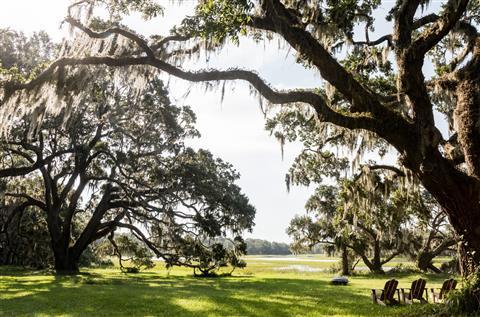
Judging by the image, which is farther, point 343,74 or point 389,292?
point 389,292

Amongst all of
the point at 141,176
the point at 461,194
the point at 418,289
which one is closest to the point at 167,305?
the point at 418,289

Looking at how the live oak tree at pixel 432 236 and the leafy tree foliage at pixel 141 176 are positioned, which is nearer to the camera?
the leafy tree foliage at pixel 141 176

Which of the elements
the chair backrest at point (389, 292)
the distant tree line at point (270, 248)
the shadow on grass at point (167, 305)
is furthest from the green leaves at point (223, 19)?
the distant tree line at point (270, 248)

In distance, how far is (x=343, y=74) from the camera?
872cm

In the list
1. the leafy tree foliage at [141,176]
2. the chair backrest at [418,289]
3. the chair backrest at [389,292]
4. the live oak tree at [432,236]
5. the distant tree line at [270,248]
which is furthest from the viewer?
the distant tree line at [270,248]

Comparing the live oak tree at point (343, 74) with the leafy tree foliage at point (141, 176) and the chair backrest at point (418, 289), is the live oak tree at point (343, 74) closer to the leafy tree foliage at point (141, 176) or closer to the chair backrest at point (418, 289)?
the chair backrest at point (418, 289)

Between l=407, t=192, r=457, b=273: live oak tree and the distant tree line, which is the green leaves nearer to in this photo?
l=407, t=192, r=457, b=273: live oak tree

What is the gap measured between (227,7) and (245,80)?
1660 mm

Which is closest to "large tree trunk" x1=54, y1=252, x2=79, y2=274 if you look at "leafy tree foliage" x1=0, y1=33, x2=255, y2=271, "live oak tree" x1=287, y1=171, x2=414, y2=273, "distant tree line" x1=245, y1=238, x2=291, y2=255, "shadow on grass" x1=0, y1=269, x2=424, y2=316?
"leafy tree foliage" x1=0, y1=33, x2=255, y2=271

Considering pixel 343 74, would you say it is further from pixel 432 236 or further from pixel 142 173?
pixel 432 236

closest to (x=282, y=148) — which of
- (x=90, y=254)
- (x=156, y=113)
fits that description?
(x=156, y=113)

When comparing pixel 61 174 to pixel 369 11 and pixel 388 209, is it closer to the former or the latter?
pixel 388 209

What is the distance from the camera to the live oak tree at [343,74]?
873 centimetres

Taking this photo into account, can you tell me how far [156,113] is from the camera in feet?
85.8
